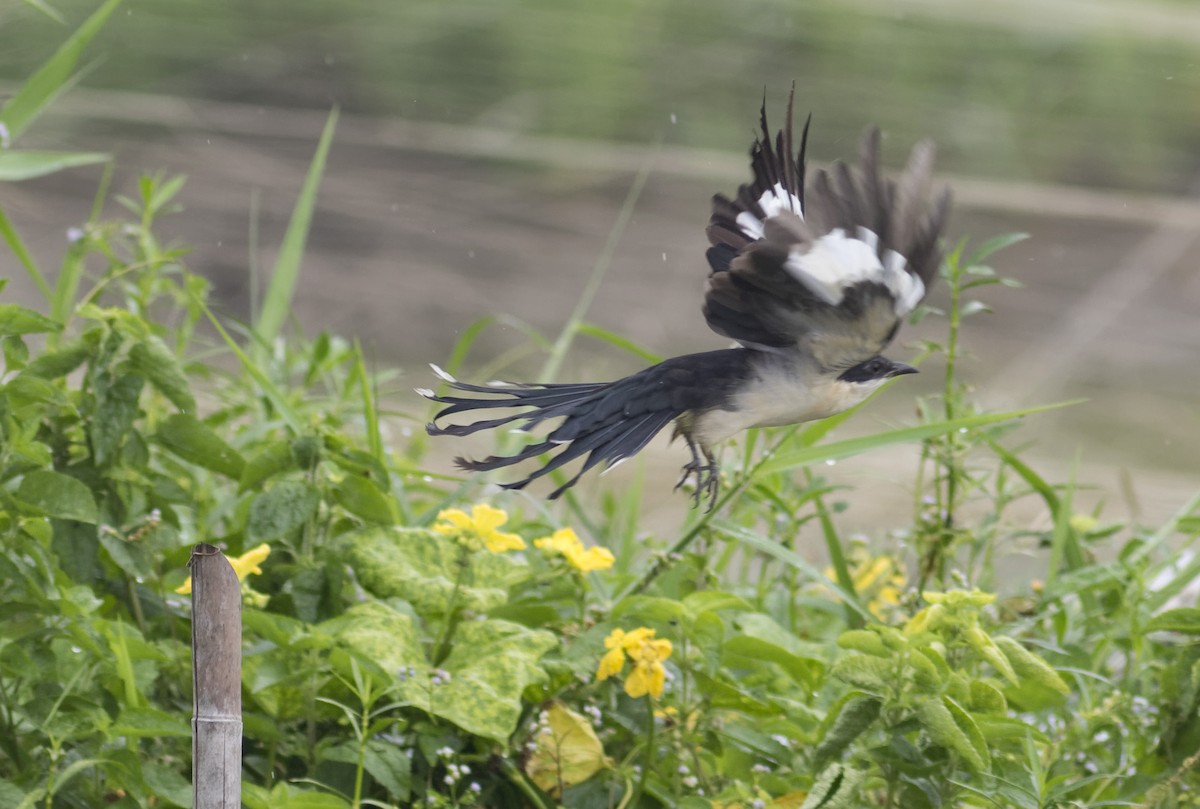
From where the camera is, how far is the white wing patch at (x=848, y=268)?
48.9 inches

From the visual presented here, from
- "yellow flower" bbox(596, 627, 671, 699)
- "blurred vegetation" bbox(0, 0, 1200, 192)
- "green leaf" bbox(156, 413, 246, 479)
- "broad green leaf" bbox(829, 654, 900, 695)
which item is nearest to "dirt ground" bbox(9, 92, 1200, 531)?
"blurred vegetation" bbox(0, 0, 1200, 192)

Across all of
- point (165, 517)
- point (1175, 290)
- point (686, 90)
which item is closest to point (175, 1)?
point (686, 90)

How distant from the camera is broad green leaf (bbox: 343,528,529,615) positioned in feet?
5.52

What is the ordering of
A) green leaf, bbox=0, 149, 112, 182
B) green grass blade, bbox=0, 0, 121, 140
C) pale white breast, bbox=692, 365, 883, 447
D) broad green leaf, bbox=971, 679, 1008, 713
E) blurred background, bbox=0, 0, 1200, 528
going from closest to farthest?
1. pale white breast, bbox=692, 365, 883, 447
2. broad green leaf, bbox=971, 679, 1008, 713
3. green leaf, bbox=0, 149, 112, 182
4. green grass blade, bbox=0, 0, 121, 140
5. blurred background, bbox=0, 0, 1200, 528

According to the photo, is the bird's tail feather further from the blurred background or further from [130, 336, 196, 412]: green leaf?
the blurred background

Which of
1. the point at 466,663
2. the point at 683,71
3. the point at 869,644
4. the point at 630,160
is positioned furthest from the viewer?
the point at 683,71

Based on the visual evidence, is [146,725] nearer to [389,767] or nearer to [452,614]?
[389,767]

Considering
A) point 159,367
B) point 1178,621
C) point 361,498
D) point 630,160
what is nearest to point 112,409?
point 159,367

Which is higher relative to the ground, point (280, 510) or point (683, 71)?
point (683, 71)

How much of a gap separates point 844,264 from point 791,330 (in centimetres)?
10

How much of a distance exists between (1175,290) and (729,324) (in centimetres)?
397

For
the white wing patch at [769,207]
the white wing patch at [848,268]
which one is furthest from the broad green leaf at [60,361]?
the white wing patch at [848,268]

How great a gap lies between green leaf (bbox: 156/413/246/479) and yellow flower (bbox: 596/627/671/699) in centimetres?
53

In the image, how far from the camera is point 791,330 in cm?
132
